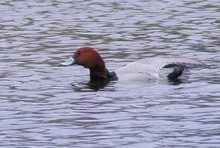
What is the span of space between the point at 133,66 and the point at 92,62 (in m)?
0.64

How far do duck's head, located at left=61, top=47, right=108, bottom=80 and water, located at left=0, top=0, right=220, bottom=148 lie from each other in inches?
10.2

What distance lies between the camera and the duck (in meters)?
16.5

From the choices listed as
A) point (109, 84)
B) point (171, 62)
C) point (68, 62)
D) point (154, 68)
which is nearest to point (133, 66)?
point (154, 68)

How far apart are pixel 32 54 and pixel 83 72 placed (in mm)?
1488

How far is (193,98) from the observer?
48.3 ft

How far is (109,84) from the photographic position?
1634cm

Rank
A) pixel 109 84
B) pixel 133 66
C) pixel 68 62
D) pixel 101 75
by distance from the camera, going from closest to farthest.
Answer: pixel 109 84
pixel 133 66
pixel 101 75
pixel 68 62

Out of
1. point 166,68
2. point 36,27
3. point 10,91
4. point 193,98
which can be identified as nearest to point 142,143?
point 193,98

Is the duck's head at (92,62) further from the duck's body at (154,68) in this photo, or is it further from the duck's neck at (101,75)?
the duck's body at (154,68)

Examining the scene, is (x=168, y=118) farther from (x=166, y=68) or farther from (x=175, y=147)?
(x=166, y=68)

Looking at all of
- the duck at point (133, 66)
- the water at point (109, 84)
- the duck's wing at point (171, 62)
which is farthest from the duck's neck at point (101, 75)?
the duck's wing at point (171, 62)

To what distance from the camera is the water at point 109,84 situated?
41.1 feet

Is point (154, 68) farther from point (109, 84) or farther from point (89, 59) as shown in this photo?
point (89, 59)

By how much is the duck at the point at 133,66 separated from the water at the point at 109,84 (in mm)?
229
